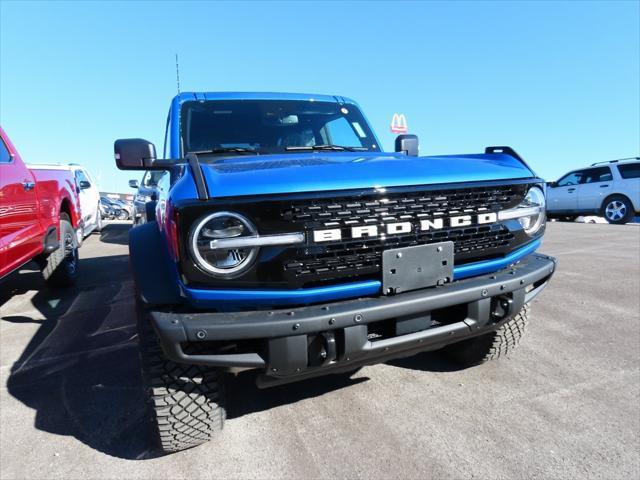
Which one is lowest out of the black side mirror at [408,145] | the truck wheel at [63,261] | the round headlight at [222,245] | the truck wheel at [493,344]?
the truck wheel at [493,344]

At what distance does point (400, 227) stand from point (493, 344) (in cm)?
137

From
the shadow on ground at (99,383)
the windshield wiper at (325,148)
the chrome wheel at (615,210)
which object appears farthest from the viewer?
the chrome wheel at (615,210)

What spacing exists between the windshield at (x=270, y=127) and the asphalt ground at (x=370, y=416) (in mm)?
1686

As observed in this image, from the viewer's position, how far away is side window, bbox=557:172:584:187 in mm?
12875

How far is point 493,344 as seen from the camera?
2734 mm

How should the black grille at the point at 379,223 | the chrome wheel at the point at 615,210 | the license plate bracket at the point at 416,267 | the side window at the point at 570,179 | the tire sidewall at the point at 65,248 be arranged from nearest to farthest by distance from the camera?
the black grille at the point at 379,223, the license plate bracket at the point at 416,267, the tire sidewall at the point at 65,248, the chrome wheel at the point at 615,210, the side window at the point at 570,179

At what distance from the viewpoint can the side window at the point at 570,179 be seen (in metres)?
12.9

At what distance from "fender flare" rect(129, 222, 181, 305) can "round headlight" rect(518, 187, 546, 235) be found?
1869 mm

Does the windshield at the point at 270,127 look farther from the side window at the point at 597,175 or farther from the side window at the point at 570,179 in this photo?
the side window at the point at 570,179

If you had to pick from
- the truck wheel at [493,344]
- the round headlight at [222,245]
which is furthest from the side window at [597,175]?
the round headlight at [222,245]

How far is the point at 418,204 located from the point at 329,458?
1.31 metres

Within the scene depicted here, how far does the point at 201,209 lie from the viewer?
5.46 feet

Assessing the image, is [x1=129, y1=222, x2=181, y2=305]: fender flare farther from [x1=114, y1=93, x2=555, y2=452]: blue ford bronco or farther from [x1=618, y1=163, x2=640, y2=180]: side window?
[x1=618, y1=163, x2=640, y2=180]: side window

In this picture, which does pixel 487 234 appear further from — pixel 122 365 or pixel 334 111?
pixel 122 365
